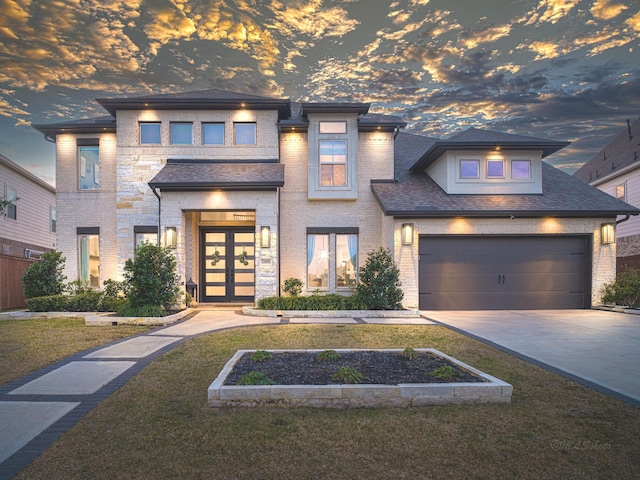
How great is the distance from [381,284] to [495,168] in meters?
6.79

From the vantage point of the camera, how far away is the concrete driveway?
5.31 m

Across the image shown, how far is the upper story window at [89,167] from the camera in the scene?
1365 cm

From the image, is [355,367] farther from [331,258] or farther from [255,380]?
[331,258]

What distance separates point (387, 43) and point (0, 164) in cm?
1901

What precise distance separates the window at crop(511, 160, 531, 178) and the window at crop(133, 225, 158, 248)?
13933 millimetres

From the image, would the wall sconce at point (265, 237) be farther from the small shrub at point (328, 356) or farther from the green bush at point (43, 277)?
the green bush at point (43, 277)

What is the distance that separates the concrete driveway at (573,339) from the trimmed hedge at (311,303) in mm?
2525

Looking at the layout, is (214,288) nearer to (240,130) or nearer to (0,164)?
(240,130)

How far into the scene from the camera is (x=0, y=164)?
16.7m

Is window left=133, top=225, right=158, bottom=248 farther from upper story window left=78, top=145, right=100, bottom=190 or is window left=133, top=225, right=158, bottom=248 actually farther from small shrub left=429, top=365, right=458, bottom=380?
small shrub left=429, top=365, right=458, bottom=380

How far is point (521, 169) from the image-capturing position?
13.6 metres

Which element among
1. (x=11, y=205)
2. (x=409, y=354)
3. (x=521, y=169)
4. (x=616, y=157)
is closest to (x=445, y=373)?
(x=409, y=354)

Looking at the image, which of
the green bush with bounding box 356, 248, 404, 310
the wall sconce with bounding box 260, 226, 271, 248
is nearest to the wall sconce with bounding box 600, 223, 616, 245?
the green bush with bounding box 356, 248, 404, 310

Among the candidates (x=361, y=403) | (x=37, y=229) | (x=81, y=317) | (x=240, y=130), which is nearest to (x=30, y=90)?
(x=37, y=229)
